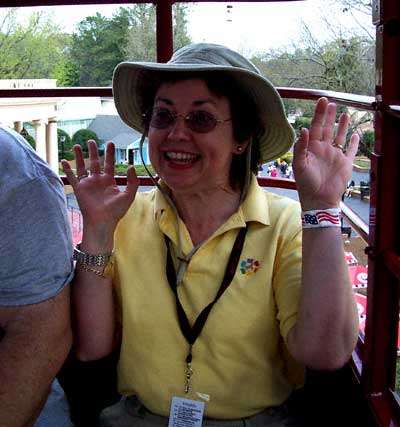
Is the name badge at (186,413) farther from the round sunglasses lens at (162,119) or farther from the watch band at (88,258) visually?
the round sunglasses lens at (162,119)

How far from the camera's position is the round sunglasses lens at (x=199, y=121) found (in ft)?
4.85

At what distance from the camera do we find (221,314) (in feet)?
4.83

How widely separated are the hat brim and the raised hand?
0.73 feet

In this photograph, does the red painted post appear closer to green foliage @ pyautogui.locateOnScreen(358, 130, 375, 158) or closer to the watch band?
green foliage @ pyautogui.locateOnScreen(358, 130, 375, 158)

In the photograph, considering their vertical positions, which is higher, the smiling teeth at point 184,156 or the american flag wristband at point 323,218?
the smiling teeth at point 184,156

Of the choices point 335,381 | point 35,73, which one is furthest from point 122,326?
point 35,73

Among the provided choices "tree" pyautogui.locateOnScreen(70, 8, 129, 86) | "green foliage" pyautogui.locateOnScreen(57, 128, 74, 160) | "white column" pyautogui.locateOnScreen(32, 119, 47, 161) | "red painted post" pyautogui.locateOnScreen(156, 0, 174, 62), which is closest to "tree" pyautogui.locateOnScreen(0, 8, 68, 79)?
"green foliage" pyautogui.locateOnScreen(57, 128, 74, 160)

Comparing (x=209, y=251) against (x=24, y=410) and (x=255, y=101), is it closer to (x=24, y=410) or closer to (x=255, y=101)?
(x=255, y=101)

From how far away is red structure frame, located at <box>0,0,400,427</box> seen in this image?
1.32m

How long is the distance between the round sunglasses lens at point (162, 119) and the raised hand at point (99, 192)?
0.15 m

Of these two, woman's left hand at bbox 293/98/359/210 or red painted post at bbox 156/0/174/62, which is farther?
red painted post at bbox 156/0/174/62

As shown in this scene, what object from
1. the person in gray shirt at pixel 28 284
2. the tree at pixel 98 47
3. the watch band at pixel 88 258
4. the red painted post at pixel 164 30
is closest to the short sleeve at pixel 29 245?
the person in gray shirt at pixel 28 284

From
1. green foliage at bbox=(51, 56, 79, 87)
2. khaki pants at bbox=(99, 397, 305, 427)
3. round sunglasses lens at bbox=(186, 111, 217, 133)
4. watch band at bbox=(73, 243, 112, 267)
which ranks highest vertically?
green foliage at bbox=(51, 56, 79, 87)

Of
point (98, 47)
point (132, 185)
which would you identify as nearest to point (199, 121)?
point (132, 185)
